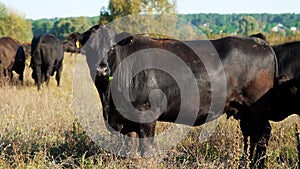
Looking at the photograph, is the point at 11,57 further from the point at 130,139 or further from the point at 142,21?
the point at 142,21

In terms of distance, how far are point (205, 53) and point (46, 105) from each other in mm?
3534

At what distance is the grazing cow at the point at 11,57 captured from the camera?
43.3 feet

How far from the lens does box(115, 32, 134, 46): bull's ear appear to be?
198 inches

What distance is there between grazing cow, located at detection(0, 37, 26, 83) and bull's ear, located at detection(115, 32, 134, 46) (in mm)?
8764

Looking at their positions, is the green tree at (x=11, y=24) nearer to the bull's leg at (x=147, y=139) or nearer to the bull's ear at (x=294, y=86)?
the bull's leg at (x=147, y=139)

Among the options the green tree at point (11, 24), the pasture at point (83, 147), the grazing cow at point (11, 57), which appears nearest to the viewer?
the pasture at point (83, 147)

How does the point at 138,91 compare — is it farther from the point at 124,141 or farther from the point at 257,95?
the point at 257,95

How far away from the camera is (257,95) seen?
5316mm

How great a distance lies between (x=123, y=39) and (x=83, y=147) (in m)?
1.56

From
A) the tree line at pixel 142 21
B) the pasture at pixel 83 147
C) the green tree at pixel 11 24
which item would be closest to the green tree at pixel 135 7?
the tree line at pixel 142 21

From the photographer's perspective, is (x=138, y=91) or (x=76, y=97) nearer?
(x=138, y=91)

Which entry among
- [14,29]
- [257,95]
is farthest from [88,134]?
[14,29]

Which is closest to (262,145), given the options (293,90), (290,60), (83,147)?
(293,90)

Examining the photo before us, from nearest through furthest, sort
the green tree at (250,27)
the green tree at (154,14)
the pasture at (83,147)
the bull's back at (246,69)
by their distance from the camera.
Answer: the pasture at (83,147)
the bull's back at (246,69)
the green tree at (154,14)
the green tree at (250,27)
